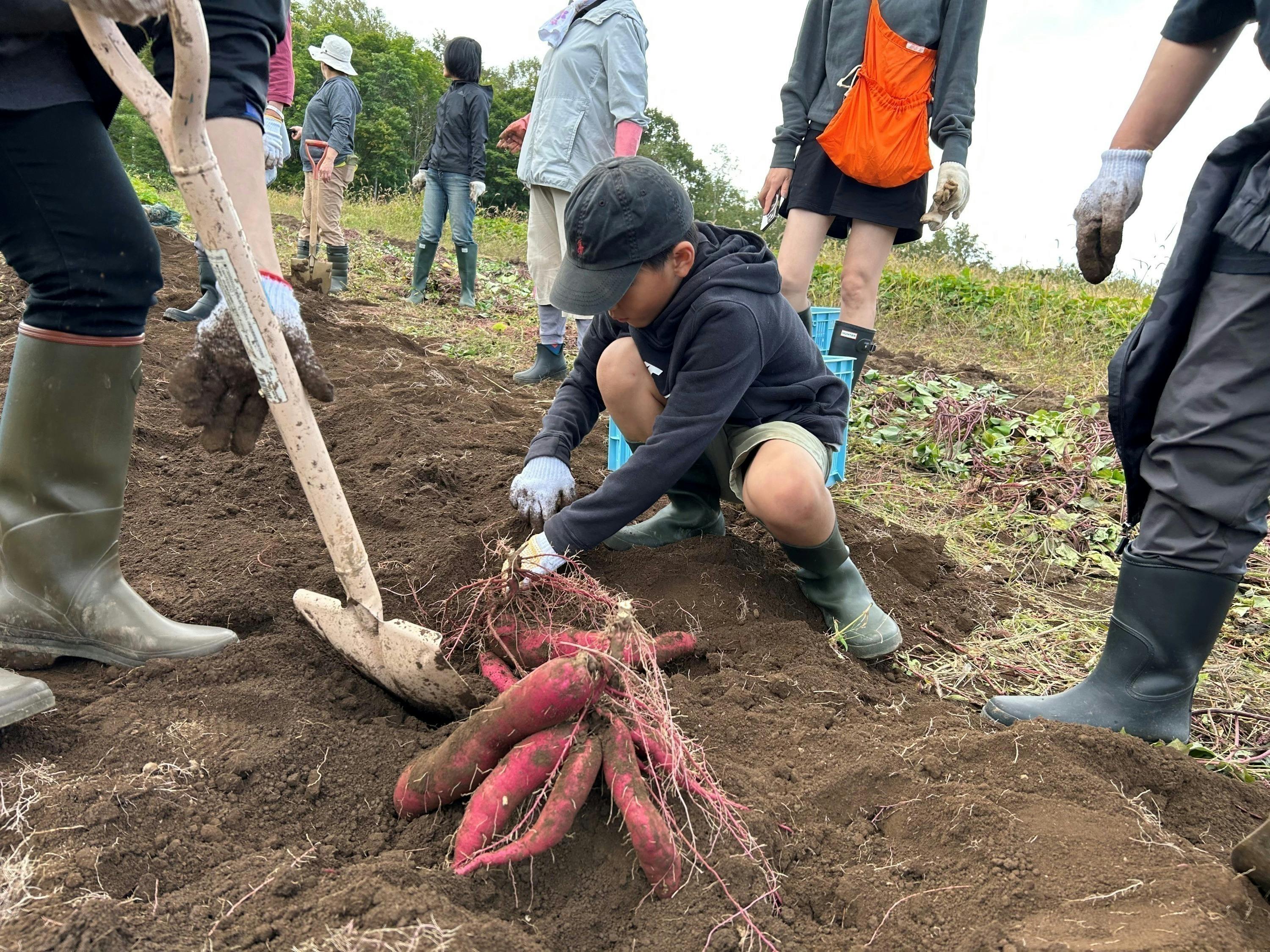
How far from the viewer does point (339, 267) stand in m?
7.52

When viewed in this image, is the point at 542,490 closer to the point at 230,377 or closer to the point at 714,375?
the point at 714,375

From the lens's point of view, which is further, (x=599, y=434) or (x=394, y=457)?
(x=599, y=434)

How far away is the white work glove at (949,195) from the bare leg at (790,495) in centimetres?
160

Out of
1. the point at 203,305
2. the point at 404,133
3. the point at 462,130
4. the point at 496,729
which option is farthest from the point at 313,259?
the point at 404,133

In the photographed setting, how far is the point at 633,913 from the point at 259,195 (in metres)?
1.40

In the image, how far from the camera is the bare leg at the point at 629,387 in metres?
2.31

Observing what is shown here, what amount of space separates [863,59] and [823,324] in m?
1.25

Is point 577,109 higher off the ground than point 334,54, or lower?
lower

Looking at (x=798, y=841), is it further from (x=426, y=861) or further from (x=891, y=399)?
(x=891, y=399)

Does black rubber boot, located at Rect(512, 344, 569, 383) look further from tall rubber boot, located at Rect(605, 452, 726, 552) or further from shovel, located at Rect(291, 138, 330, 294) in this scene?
shovel, located at Rect(291, 138, 330, 294)

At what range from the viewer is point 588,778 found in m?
1.15

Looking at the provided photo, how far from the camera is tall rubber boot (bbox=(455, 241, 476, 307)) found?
24.0ft

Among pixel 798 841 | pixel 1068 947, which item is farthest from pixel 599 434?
pixel 1068 947

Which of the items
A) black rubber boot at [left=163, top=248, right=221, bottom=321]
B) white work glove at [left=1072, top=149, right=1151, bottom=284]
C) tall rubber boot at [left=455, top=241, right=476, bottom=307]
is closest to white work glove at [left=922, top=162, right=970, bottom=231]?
white work glove at [left=1072, top=149, right=1151, bottom=284]
